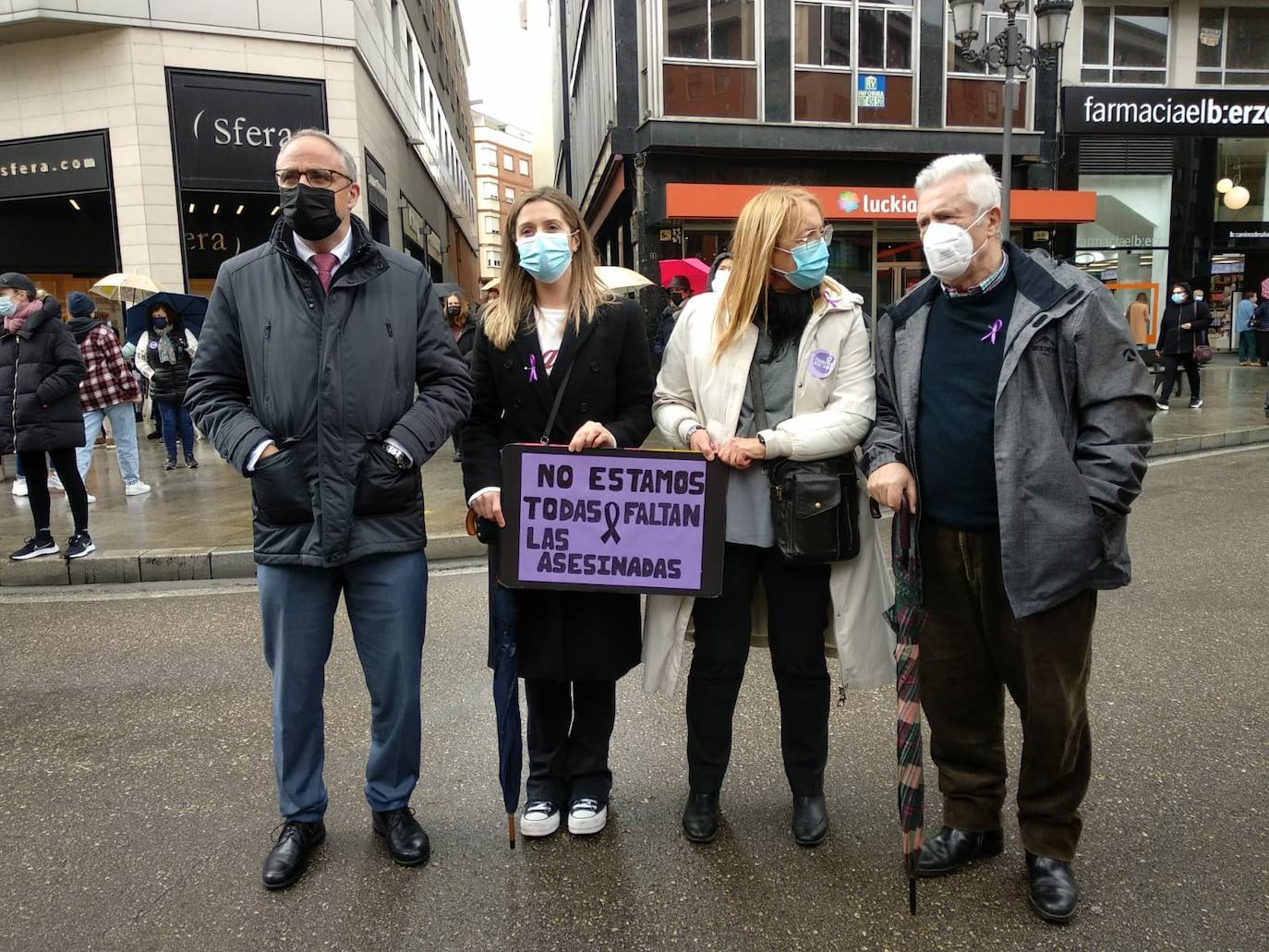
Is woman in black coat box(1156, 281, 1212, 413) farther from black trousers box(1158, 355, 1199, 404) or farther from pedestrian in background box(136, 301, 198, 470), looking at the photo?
pedestrian in background box(136, 301, 198, 470)

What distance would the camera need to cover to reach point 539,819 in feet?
9.53

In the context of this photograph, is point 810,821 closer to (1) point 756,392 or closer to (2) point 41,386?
(1) point 756,392

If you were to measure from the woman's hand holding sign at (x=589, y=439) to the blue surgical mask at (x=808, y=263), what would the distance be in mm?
727

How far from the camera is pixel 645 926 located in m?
2.46

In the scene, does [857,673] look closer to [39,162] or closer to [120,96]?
[120,96]

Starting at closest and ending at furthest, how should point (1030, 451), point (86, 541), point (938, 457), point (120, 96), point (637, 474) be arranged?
point (1030, 451) < point (938, 457) < point (637, 474) < point (86, 541) < point (120, 96)

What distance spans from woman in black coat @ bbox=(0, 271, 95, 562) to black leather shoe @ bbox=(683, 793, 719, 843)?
5.35m

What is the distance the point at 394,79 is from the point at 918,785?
68.5 ft

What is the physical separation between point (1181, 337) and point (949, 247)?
12524mm

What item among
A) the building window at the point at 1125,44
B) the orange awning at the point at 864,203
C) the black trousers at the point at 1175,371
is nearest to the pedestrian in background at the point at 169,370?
the orange awning at the point at 864,203

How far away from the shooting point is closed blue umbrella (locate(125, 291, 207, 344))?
36.8ft

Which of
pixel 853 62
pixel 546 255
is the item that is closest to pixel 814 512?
pixel 546 255

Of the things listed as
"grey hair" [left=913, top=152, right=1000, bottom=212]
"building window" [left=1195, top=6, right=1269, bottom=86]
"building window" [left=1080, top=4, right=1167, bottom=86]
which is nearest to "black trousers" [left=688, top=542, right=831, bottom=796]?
"grey hair" [left=913, top=152, right=1000, bottom=212]

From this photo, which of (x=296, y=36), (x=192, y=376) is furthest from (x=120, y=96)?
(x=192, y=376)
